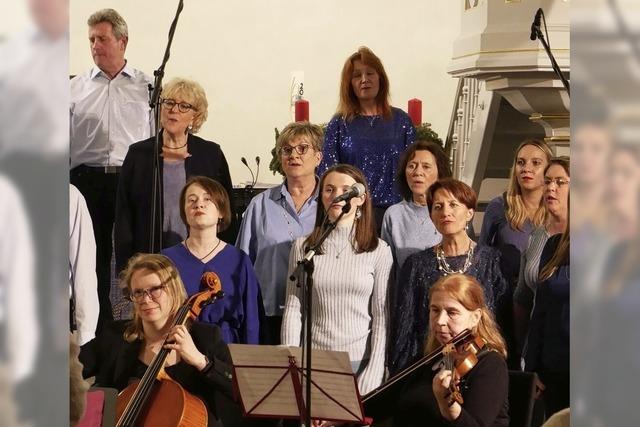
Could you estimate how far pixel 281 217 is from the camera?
157 inches

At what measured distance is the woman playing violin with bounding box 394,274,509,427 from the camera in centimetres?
308

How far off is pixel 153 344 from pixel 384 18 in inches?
182

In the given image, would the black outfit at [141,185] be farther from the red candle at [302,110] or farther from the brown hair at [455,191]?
the red candle at [302,110]

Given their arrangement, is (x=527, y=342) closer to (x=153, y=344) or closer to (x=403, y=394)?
(x=403, y=394)

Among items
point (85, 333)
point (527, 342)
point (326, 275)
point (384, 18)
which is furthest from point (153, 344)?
point (384, 18)

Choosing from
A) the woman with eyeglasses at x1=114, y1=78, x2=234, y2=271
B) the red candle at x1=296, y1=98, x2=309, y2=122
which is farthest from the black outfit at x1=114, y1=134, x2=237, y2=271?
the red candle at x1=296, y1=98, x2=309, y2=122

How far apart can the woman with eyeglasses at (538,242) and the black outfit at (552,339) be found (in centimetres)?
14

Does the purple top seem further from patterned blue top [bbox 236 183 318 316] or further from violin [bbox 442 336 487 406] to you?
violin [bbox 442 336 487 406]

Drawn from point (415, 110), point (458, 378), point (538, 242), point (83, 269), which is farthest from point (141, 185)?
point (415, 110)

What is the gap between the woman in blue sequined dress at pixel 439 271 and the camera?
355 cm

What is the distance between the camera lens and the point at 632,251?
3.58 ft

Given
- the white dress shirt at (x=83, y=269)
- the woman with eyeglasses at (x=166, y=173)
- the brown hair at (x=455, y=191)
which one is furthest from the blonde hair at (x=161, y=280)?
the brown hair at (x=455, y=191)

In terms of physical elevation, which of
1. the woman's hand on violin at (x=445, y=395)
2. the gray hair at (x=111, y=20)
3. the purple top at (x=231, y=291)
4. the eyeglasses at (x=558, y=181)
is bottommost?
the woman's hand on violin at (x=445, y=395)

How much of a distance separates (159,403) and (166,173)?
1.24m
